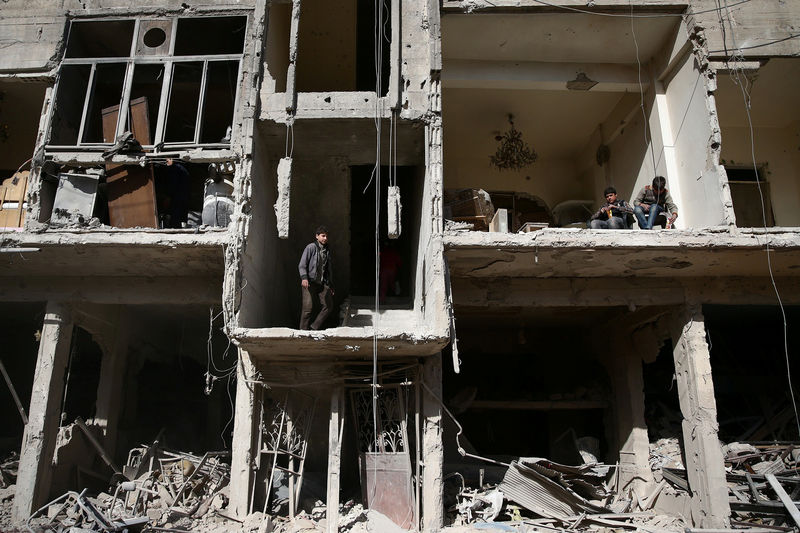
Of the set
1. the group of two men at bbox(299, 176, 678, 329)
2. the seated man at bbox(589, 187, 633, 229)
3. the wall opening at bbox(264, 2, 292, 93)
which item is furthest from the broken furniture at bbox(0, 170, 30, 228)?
the seated man at bbox(589, 187, 633, 229)

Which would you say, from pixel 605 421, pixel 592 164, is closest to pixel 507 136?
pixel 592 164

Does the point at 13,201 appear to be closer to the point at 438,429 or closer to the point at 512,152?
the point at 438,429

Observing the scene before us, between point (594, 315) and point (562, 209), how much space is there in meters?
2.67

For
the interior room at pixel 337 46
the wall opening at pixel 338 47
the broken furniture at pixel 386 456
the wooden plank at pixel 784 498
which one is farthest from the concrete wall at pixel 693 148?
the broken furniture at pixel 386 456

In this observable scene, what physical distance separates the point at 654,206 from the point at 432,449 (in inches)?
205

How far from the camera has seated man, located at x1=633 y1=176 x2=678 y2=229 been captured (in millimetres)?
9727

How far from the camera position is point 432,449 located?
8.95 meters

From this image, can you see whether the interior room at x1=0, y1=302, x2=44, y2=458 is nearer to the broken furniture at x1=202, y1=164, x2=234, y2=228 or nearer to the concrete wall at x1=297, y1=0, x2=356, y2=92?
the broken furniture at x1=202, y1=164, x2=234, y2=228

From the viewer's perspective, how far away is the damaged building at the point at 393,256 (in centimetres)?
916

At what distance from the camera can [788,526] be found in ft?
29.2

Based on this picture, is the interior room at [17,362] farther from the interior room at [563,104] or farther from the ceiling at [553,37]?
the ceiling at [553,37]

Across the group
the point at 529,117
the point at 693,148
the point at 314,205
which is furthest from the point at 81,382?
the point at 693,148

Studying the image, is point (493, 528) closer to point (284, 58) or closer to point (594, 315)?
point (594, 315)

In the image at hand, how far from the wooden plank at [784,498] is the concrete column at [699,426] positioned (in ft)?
3.13
